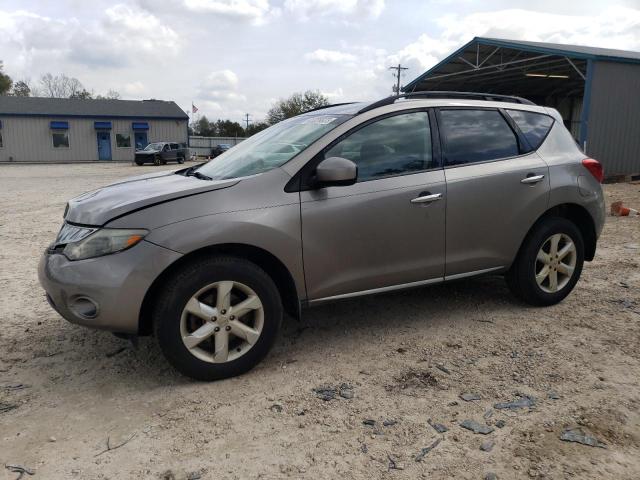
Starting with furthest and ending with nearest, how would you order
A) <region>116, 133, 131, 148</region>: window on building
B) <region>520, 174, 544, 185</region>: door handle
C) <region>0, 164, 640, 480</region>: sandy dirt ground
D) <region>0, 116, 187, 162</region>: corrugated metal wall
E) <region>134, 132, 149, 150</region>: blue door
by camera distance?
<region>134, 132, 149, 150</region>: blue door, <region>116, 133, 131, 148</region>: window on building, <region>0, 116, 187, 162</region>: corrugated metal wall, <region>520, 174, 544, 185</region>: door handle, <region>0, 164, 640, 480</region>: sandy dirt ground

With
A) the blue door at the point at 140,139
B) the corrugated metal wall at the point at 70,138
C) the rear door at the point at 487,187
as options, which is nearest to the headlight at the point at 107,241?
the rear door at the point at 487,187

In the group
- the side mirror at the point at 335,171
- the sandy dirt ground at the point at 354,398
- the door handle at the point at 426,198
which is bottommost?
the sandy dirt ground at the point at 354,398

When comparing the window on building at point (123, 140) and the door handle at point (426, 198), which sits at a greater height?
the window on building at point (123, 140)

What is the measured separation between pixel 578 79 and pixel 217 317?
2655cm

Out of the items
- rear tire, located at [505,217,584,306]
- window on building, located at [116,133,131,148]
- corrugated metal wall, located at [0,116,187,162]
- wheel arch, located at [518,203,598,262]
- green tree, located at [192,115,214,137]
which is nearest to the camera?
rear tire, located at [505,217,584,306]

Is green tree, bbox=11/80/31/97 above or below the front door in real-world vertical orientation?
above

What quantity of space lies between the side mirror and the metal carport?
50.4 ft

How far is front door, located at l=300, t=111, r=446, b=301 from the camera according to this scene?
3365 millimetres

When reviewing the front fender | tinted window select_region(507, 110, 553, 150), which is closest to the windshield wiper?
the front fender

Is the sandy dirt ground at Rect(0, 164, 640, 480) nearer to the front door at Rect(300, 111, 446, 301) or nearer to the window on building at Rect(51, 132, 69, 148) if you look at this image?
the front door at Rect(300, 111, 446, 301)

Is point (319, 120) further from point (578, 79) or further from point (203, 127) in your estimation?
point (203, 127)

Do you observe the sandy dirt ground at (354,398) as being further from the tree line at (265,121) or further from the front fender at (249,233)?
the tree line at (265,121)

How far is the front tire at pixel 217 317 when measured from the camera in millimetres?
2984

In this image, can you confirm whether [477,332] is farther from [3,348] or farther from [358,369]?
[3,348]
